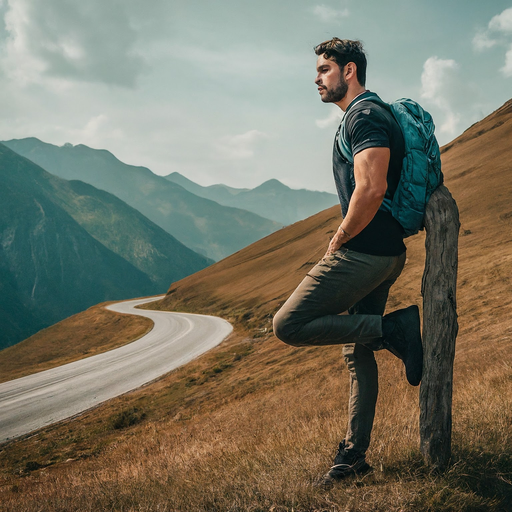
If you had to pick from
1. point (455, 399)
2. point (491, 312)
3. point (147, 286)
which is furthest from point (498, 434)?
point (147, 286)

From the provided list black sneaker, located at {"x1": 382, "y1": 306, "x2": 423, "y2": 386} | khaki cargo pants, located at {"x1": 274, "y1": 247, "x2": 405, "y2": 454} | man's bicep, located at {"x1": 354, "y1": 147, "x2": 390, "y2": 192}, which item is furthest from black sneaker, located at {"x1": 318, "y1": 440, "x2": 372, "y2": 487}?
man's bicep, located at {"x1": 354, "y1": 147, "x2": 390, "y2": 192}

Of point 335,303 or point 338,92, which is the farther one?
point 338,92

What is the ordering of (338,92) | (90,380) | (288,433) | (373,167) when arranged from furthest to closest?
(90,380) → (288,433) → (338,92) → (373,167)

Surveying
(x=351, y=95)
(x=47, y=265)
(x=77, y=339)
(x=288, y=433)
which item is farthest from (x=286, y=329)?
(x=47, y=265)

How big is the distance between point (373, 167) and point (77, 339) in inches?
1950

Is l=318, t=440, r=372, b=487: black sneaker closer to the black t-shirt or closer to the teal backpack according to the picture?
the black t-shirt

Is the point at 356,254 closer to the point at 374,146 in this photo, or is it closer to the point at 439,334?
the point at 374,146

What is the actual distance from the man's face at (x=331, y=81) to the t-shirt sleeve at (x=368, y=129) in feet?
1.22

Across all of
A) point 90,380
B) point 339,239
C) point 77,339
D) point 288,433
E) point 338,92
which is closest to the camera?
point 339,239

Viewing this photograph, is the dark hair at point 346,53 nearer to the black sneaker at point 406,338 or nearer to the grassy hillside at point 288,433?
the black sneaker at point 406,338

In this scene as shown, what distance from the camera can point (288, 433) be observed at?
4.27m

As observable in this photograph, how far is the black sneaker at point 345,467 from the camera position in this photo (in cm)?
262

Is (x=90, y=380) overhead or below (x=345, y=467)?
below

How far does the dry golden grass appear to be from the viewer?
3581 cm
